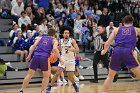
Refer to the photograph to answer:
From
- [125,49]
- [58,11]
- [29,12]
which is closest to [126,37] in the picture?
[125,49]

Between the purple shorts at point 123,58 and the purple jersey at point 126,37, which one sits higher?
the purple jersey at point 126,37

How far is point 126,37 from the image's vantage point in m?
8.22

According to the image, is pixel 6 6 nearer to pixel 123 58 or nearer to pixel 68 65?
pixel 68 65

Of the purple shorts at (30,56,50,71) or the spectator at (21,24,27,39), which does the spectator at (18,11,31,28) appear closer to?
the spectator at (21,24,27,39)

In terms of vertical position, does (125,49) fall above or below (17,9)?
below

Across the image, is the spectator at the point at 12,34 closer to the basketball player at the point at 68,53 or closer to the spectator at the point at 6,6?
the spectator at the point at 6,6

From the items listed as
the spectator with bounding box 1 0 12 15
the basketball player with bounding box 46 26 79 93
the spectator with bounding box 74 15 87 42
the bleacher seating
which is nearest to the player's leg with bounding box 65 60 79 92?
the basketball player with bounding box 46 26 79 93

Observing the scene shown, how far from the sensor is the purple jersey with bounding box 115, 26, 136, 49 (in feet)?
26.9

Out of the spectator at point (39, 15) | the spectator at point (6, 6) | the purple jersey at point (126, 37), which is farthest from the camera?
the spectator at point (6, 6)

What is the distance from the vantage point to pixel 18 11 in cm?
1606

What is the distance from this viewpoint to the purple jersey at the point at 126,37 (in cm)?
821

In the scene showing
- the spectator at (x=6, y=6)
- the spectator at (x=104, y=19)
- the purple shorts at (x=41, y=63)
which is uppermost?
the spectator at (x=6, y=6)

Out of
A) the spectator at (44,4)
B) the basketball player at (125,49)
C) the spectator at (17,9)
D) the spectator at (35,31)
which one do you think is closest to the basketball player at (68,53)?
the basketball player at (125,49)

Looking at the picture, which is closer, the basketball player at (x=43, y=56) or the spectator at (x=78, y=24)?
the basketball player at (x=43, y=56)
